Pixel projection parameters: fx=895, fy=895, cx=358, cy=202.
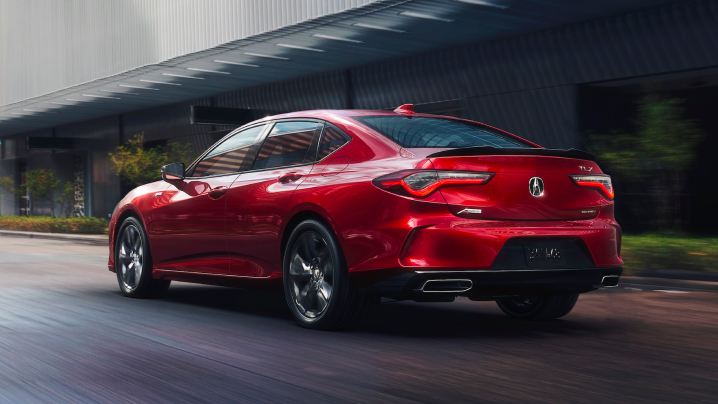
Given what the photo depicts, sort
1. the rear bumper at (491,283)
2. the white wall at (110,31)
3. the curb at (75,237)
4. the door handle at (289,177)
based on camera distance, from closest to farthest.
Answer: the rear bumper at (491,283)
the door handle at (289,177)
the white wall at (110,31)
the curb at (75,237)

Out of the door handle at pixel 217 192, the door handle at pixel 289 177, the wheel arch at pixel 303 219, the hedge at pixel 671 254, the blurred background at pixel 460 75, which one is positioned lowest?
the hedge at pixel 671 254

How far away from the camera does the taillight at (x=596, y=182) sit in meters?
6.11

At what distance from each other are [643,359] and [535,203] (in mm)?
1204

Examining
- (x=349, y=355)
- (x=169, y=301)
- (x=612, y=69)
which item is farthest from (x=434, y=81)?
(x=349, y=355)

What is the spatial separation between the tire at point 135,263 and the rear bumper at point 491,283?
10.9ft

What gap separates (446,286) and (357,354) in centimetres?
71

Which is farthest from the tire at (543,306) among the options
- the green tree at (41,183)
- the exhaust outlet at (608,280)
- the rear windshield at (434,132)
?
the green tree at (41,183)

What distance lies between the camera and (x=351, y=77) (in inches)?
920

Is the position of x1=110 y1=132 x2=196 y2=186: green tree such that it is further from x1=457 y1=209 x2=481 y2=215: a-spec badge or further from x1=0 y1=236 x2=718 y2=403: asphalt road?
x1=457 y1=209 x2=481 y2=215: a-spec badge

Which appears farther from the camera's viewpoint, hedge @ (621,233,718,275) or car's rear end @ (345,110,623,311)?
hedge @ (621,233,718,275)

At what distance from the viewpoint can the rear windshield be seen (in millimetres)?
6246

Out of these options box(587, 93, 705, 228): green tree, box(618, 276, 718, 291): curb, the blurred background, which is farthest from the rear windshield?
box(587, 93, 705, 228): green tree

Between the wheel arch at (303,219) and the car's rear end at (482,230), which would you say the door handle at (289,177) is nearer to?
the wheel arch at (303,219)

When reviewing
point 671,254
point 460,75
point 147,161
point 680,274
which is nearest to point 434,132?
point 680,274
